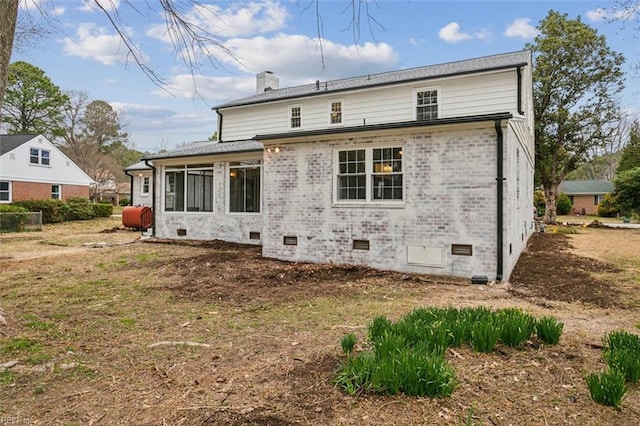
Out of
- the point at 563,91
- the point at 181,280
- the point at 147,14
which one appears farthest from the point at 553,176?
the point at 147,14

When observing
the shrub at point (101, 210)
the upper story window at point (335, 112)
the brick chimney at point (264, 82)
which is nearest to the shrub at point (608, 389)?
the upper story window at point (335, 112)

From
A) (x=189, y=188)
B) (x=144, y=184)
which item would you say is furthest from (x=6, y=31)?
(x=144, y=184)

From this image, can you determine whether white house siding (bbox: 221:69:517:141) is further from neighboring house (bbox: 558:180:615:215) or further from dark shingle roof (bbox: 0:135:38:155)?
neighboring house (bbox: 558:180:615:215)

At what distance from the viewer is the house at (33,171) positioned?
2408 centimetres

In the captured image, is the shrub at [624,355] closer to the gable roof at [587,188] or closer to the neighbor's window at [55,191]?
the neighbor's window at [55,191]

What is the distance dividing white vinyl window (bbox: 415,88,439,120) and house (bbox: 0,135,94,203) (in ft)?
79.7

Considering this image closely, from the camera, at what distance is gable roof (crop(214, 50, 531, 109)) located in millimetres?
14098

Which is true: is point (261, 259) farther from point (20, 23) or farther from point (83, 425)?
point (83, 425)

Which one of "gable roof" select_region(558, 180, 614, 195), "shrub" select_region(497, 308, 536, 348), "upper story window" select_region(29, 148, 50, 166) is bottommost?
"shrub" select_region(497, 308, 536, 348)

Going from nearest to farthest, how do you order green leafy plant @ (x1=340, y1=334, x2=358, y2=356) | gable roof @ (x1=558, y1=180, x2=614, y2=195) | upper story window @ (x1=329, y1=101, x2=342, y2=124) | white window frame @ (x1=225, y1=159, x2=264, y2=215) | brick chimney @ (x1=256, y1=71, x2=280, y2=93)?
green leafy plant @ (x1=340, y1=334, x2=358, y2=356)
white window frame @ (x1=225, y1=159, x2=264, y2=215)
upper story window @ (x1=329, y1=101, x2=342, y2=124)
brick chimney @ (x1=256, y1=71, x2=280, y2=93)
gable roof @ (x1=558, y1=180, x2=614, y2=195)

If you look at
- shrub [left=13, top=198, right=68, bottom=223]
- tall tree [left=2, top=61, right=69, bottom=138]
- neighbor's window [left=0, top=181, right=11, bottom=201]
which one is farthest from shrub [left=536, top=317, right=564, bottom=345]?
tall tree [left=2, top=61, right=69, bottom=138]

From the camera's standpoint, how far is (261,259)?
10055mm

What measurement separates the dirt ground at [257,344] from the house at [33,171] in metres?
19.8

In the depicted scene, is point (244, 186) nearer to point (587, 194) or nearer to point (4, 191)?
point (4, 191)
